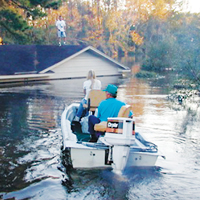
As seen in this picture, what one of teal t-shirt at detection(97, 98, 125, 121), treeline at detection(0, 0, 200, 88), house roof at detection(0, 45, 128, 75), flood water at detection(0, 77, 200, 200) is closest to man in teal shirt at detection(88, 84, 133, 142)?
teal t-shirt at detection(97, 98, 125, 121)

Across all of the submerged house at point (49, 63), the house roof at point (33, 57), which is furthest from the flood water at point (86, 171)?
the house roof at point (33, 57)

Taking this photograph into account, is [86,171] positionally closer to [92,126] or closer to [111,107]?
[92,126]

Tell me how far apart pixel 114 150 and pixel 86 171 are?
865 millimetres

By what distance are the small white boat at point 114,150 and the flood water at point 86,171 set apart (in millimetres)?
194

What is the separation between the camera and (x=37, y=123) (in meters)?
11.6

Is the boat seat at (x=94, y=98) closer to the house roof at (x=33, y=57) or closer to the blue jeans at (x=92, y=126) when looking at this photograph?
the blue jeans at (x=92, y=126)

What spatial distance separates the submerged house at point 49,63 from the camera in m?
25.5

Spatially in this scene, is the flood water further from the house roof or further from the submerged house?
the house roof

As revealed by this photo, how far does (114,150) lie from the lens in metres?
6.52

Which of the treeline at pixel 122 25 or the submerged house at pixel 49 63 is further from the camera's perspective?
the treeline at pixel 122 25

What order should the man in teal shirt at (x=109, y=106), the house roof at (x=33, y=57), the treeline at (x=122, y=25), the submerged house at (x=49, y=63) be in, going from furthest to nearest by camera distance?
the treeline at (x=122, y=25), the house roof at (x=33, y=57), the submerged house at (x=49, y=63), the man in teal shirt at (x=109, y=106)

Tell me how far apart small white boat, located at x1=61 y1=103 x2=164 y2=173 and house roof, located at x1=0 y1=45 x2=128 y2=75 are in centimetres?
1857

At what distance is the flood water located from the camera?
623 centimetres

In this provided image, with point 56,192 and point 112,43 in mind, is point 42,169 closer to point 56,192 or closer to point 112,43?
point 56,192
